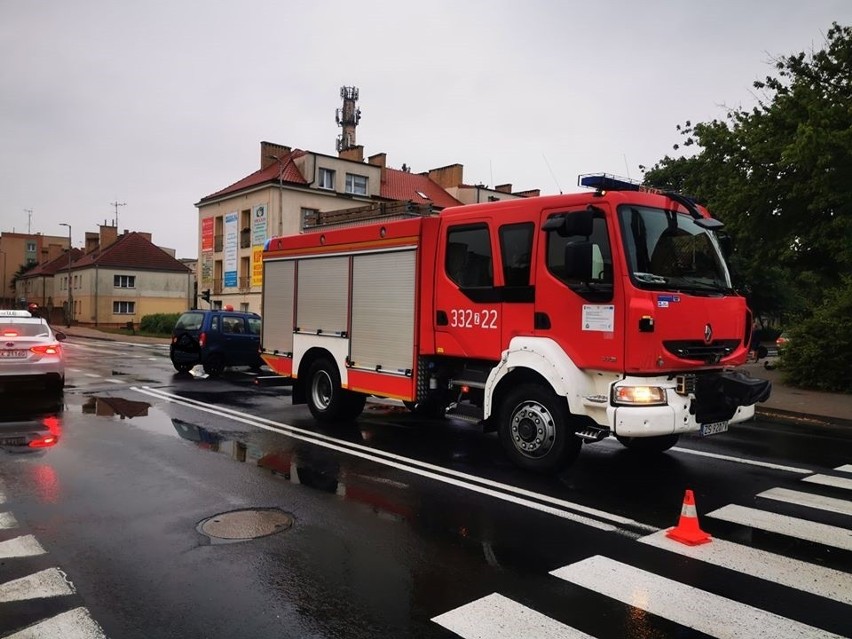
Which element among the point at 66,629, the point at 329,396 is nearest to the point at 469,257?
the point at 329,396

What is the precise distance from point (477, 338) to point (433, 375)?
987mm

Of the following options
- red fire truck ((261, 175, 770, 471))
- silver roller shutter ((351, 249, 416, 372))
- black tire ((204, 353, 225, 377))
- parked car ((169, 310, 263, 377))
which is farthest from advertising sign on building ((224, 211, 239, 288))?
red fire truck ((261, 175, 770, 471))

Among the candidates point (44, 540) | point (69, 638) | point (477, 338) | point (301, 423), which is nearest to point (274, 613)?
point (69, 638)

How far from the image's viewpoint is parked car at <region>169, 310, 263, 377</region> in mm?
17438

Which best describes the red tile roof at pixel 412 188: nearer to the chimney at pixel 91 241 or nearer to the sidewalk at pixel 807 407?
the sidewalk at pixel 807 407

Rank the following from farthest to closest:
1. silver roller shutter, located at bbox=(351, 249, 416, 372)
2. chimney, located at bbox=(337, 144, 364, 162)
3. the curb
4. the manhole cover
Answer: chimney, located at bbox=(337, 144, 364, 162) < the curb < silver roller shutter, located at bbox=(351, 249, 416, 372) < the manhole cover

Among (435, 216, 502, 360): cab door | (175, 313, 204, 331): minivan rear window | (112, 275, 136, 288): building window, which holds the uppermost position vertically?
(112, 275, 136, 288): building window

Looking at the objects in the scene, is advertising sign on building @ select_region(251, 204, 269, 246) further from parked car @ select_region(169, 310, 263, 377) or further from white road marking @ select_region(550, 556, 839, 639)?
white road marking @ select_region(550, 556, 839, 639)

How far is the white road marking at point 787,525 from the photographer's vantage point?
5.03 meters

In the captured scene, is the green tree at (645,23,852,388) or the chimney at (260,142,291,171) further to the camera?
the chimney at (260,142,291,171)

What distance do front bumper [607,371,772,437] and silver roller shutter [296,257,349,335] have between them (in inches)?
177

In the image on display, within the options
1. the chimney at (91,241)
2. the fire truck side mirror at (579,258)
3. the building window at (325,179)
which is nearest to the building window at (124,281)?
the chimney at (91,241)

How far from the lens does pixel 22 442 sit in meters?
8.30

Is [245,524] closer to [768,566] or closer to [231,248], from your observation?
[768,566]
